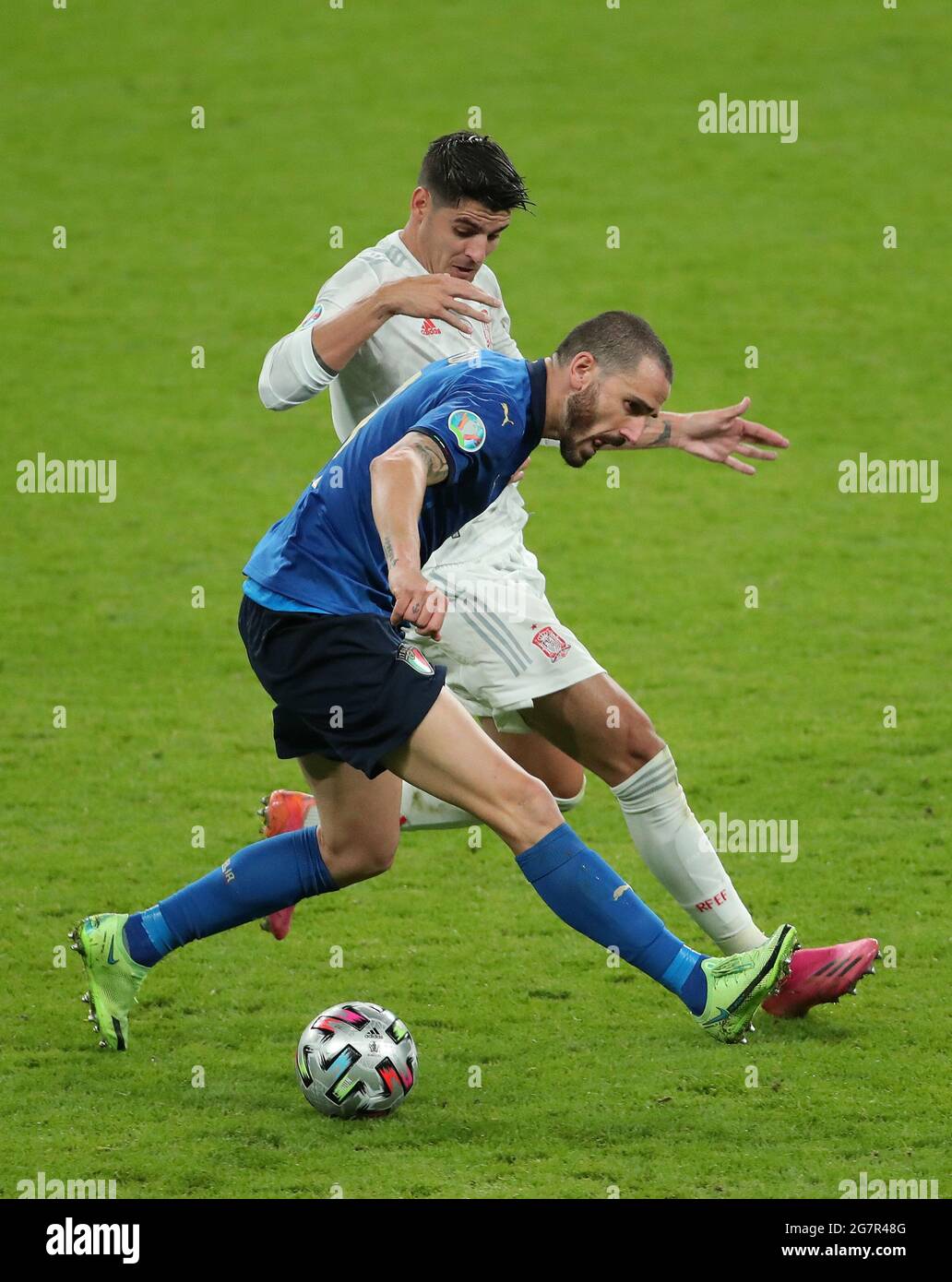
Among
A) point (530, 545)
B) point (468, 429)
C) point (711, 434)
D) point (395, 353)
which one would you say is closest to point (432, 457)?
point (468, 429)

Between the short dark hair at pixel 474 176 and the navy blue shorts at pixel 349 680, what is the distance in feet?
5.15

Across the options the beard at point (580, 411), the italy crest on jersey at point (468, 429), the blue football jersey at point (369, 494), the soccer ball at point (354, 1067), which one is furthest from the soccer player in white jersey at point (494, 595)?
the soccer ball at point (354, 1067)

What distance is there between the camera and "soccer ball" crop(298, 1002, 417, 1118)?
477cm

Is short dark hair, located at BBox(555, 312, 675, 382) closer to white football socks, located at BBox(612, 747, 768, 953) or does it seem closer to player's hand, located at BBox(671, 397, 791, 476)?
player's hand, located at BBox(671, 397, 791, 476)

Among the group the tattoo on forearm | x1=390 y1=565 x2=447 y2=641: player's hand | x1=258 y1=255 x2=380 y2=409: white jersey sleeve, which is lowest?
x1=390 y1=565 x2=447 y2=641: player's hand

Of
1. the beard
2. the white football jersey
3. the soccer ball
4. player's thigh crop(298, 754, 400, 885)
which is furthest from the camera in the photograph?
the white football jersey

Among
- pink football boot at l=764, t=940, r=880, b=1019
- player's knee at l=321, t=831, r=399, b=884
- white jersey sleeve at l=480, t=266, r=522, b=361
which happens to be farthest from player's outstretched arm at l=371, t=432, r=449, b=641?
pink football boot at l=764, t=940, r=880, b=1019

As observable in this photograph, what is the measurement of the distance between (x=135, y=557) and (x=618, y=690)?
629 centimetres

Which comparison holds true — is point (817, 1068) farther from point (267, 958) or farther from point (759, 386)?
point (759, 386)

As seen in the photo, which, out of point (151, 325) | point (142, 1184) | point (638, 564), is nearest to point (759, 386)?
point (638, 564)

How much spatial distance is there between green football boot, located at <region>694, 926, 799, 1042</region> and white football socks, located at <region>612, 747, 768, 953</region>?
0.48 m

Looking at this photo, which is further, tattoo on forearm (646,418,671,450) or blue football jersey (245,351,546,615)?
tattoo on forearm (646,418,671,450)

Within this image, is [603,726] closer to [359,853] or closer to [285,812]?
[359,853]

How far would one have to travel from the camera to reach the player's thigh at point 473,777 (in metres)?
4.45
